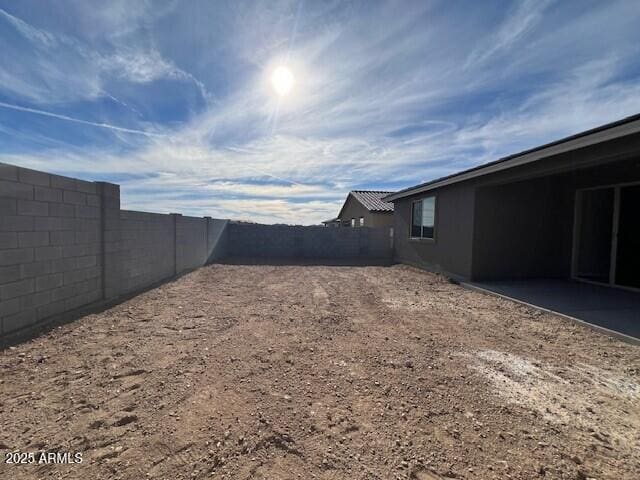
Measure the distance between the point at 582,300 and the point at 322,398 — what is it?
18.7 feet

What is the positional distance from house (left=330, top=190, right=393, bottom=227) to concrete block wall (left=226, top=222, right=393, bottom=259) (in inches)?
83.5

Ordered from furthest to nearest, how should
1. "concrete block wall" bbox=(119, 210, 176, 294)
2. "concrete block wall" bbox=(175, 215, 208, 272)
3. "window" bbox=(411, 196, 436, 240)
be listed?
1. "window" bbox=(411, 196, 436, 240)
2. "concrete block wall" bbox=(175, 215, 208, 272)
3. "concrete block wall" bbox=(119, 210, 176, 294)

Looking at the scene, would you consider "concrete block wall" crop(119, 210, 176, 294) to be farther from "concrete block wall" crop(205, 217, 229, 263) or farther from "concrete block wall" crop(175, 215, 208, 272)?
"concrete block wall" crop(205, 217, 229, 263)

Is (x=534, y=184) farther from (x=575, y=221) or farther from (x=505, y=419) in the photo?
(x=505, y=419)

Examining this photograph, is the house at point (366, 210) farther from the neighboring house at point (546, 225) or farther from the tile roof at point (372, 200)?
the neighboring house at point (546, 225)

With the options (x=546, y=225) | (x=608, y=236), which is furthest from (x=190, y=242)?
(x=608, y=236)

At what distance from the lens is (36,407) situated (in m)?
2.20

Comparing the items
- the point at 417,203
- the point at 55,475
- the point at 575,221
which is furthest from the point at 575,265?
the point at 55,475

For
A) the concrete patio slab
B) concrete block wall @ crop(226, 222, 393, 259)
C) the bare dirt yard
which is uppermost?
concrete block wall @ crop(226, 222, 393, 259)

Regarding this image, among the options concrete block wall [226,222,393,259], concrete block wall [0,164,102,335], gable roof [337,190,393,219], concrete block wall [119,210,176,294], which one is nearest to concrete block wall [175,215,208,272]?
concrete block wall [119,210,176,294]

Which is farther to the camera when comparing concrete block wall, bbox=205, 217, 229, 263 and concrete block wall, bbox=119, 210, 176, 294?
concrete block wall, bbox=205, 217, 229, 263

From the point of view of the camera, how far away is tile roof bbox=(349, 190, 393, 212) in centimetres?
1732

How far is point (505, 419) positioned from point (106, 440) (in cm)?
275

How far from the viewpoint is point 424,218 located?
973 centimetres
